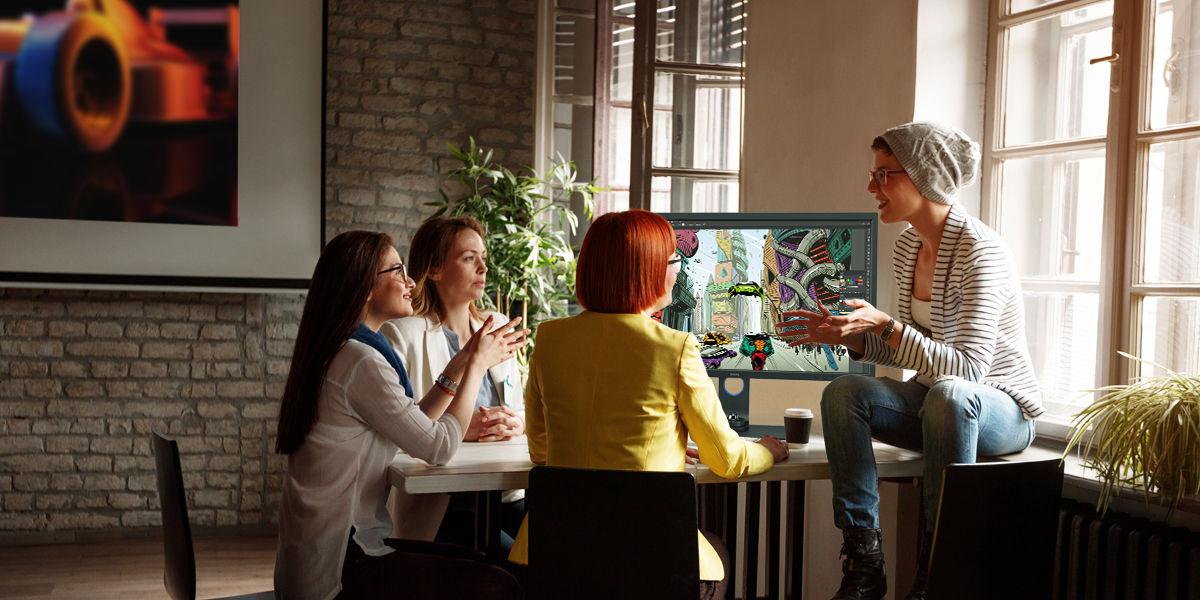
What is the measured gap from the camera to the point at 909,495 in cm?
288

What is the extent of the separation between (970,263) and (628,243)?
81 cm

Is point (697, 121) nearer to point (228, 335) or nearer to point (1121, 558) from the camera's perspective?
point (1121, 558)

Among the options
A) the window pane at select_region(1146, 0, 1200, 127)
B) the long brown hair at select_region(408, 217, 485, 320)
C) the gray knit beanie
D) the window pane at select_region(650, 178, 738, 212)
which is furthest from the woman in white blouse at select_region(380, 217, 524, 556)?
A: the window pane at select_region(1146, 0, 1200, 127)

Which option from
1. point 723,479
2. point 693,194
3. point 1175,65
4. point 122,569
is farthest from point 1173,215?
point 122,569

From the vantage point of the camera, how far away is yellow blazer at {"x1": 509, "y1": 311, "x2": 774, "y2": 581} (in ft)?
6.10

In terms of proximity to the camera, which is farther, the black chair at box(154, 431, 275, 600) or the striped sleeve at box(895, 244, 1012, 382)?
the striped sleeve at box(895, 244, 1012, 382)

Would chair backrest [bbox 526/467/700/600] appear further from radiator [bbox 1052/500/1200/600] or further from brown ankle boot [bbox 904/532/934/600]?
radiator [bbox 1052/500/1200/600]

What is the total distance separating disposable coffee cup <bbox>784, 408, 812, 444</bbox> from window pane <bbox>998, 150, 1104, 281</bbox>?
89 cm

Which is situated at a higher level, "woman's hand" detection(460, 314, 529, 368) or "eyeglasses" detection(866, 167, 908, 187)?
"eyeglasses" detection(866, 167, 908, 187)

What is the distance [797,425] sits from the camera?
93.0 inches

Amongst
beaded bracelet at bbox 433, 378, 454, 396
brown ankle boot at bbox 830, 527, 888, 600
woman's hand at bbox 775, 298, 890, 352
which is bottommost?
brown ankle boot at bbox 830, 527, 888, 600

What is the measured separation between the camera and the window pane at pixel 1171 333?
2.32 metres

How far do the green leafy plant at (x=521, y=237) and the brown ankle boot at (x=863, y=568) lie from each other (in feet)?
7.81

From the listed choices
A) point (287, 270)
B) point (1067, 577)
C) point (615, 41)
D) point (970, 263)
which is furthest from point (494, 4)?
point (1067, 577)
